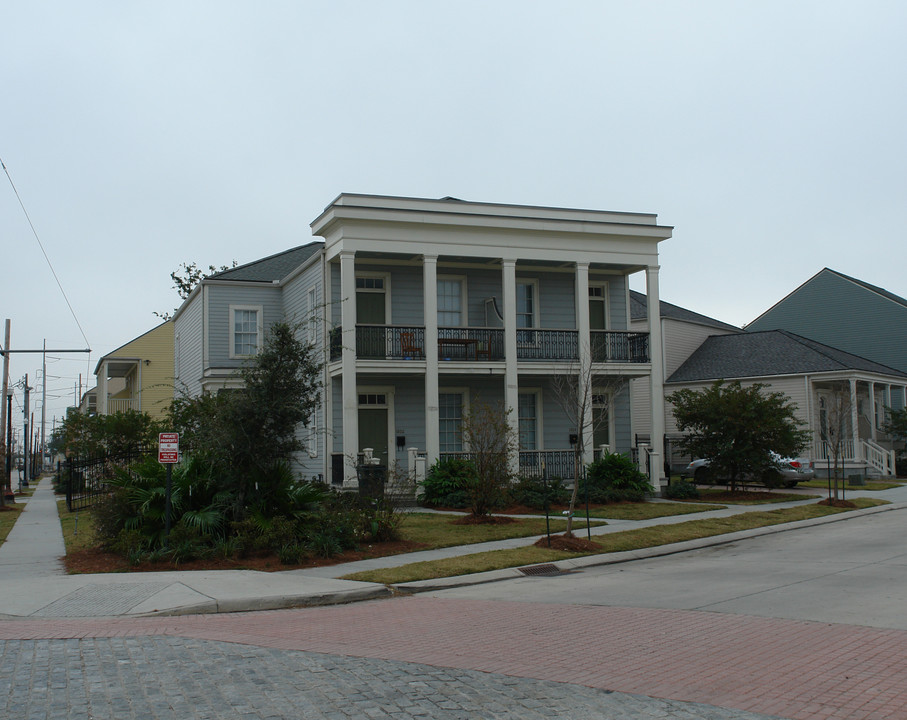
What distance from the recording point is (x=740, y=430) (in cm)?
2338

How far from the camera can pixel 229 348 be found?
27844 mm

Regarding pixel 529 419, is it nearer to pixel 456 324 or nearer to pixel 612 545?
pixel 456 324

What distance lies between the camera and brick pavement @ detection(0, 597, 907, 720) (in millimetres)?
6289

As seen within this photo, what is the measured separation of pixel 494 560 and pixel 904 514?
11643 mm

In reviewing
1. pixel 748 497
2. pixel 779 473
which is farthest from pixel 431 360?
pixel 779 473

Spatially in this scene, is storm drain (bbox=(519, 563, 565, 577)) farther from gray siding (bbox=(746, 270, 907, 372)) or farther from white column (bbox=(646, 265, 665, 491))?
gray siding (bbox=(746, 270, 907, 372))

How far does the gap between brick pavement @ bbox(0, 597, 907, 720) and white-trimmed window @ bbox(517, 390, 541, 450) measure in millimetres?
15500

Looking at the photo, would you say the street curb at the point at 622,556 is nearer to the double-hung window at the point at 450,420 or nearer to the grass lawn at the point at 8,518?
the grass lawn at the point at 8,518

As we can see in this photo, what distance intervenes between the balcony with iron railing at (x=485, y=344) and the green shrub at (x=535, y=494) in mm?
4029

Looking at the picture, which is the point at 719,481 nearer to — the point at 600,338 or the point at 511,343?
the point at 600,338

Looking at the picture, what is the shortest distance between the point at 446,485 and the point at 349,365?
396 centimetres

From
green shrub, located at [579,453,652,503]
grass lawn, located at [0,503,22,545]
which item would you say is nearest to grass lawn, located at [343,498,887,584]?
green shrub, located at [579,453,652,503]

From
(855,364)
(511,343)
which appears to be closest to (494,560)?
(511,343)

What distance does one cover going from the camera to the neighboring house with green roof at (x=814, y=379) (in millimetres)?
31391
